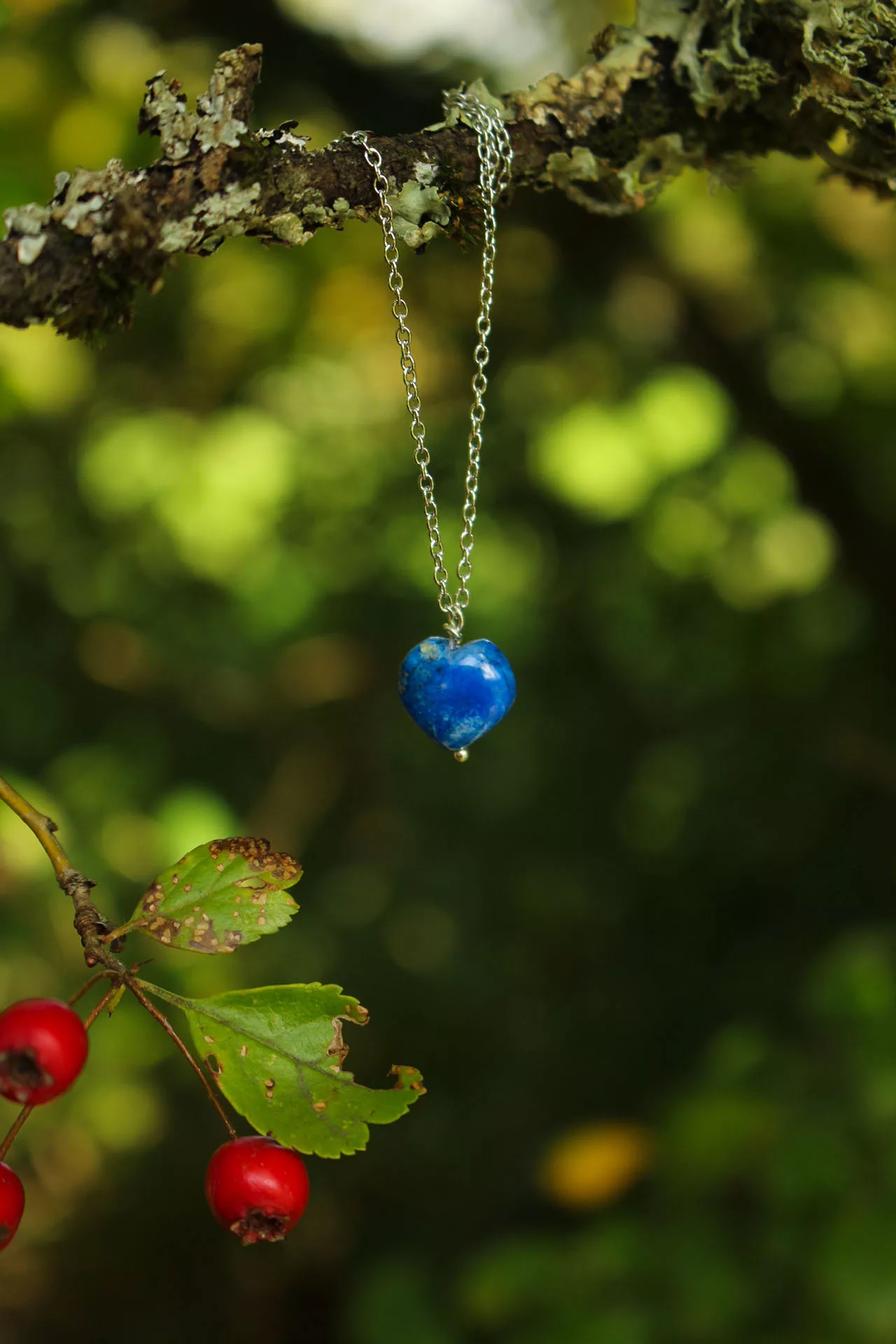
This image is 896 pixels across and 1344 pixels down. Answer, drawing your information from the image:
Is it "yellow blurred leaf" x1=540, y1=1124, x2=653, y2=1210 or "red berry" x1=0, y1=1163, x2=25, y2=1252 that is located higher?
"red berry" x1=0, y1=1163, x2=25, y2=1252

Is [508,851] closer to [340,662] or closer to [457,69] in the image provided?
[340,662]

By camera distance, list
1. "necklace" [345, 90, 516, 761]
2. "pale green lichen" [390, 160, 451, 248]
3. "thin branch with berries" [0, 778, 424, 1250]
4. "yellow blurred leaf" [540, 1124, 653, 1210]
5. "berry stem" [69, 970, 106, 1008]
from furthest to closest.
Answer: "yellow blurred leaf" [540, 1124, 653, 1210] < "necklace" [345, 90, 516, 761] < "pale green lichen" [390, 160, 451, 248] < "thin branch with berries" [0, 778, 424, 1250] < "berry stem" [69, 970, 106, 1008]

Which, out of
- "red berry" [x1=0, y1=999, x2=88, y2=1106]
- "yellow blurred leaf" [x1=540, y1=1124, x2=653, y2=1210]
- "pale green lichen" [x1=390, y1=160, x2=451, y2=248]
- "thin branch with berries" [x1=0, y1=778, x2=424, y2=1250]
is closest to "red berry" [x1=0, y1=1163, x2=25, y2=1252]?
"thin branch with berries" [x1=0, y1=778, x2=424, y2=1250]

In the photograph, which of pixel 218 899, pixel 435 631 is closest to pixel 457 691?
pixel 218 899

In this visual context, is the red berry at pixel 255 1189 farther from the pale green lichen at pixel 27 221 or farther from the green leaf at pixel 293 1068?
the pale green lichen at pixel 27 221

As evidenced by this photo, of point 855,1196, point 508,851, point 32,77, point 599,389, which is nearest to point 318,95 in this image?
point 32,77

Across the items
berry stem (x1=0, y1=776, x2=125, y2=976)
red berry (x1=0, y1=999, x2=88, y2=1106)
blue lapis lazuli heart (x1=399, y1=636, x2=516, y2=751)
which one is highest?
berry stem (x1=0, y1=776, x2=125, y2=976)

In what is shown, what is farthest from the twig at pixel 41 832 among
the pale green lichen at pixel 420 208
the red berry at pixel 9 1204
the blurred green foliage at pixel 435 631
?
the blurred green foliage at pixel 435 631

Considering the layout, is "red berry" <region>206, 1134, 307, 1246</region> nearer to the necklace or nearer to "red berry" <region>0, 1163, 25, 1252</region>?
"red berry" <region>0, 1163, 25, 1252</region>
